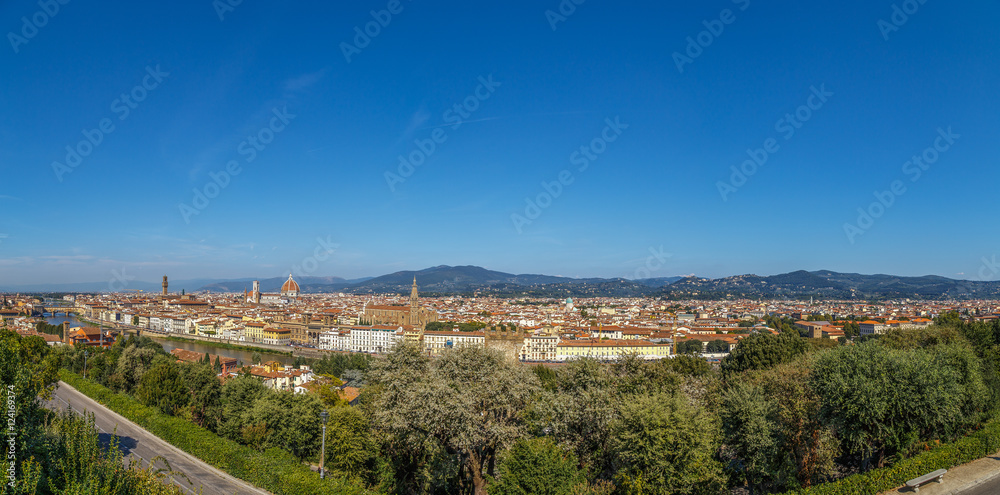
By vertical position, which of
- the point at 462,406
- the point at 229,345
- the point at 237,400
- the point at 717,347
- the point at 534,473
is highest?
the point at 462,406

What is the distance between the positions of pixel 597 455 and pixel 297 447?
8750mm

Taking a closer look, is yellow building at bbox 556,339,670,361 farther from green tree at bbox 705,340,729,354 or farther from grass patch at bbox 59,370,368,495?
grass patch at bbox 59,370,368,495

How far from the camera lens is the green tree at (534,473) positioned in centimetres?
759

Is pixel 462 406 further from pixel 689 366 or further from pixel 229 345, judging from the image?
pixel 229 345

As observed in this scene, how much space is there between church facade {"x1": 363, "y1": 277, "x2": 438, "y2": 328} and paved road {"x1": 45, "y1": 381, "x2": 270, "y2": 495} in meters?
59.0

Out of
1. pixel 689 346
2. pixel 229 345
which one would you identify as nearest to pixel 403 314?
pixel 229 345

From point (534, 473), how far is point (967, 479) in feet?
26.9

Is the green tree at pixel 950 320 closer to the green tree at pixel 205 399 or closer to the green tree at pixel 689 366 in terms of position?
the green tree at pixel 689 366

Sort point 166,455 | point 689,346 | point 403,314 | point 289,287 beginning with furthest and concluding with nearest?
point 289,287 < point 403,314 < point 689,346 < point 166,455

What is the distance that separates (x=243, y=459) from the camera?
38.8ft

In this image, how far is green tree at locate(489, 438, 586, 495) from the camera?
7.59 metres

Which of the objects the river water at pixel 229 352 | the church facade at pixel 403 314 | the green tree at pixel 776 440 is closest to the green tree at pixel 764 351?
the green tree at pixel 776 440

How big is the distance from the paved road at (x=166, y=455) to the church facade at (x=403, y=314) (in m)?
59.0

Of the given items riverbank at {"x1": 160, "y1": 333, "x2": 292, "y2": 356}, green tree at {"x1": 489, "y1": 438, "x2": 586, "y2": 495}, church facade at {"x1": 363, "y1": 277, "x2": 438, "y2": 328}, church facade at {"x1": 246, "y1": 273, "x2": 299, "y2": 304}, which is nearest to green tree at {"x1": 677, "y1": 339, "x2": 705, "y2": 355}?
church facade at {"x1": 363, "y1": 277, "x2": 438, "y2": 328}
